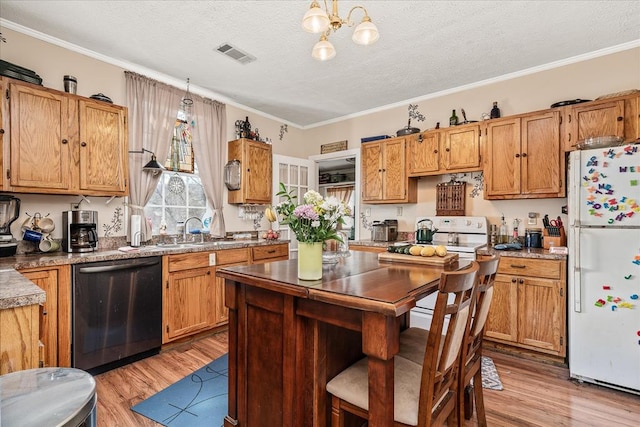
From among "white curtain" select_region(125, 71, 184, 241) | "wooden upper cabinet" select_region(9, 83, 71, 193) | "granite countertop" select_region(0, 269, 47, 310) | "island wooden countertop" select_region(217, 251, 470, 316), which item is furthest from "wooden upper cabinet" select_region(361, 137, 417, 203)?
"granite countertop" select_region(0, 269, 47, 310)

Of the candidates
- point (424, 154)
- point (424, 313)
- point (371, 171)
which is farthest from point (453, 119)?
point (424, 313)

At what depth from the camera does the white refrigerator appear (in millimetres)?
2244

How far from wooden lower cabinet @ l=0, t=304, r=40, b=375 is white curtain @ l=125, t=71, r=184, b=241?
1.99 m

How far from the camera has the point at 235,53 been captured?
297 cm

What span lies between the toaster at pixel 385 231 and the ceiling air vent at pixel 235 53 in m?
2.52

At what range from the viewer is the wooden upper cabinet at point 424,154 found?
373cm

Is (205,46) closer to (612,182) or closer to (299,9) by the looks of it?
(299,9)

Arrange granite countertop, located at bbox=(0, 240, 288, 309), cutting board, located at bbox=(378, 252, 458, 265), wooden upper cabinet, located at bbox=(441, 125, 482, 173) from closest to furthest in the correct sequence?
granite countertop, located at bbox=(0, 240, 288, 309), cutting board, located at bbox=(378, 252, 458, 265), wooden upper cabinet, located at bbox=(441, 125, 482, 173)

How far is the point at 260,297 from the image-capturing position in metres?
1.58

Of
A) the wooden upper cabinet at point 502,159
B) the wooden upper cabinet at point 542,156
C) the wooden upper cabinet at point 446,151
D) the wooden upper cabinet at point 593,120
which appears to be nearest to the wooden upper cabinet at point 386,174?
the wooden upper cabinet at point 446,151

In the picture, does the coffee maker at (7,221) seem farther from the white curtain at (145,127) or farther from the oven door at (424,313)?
the oven door at (424,313)

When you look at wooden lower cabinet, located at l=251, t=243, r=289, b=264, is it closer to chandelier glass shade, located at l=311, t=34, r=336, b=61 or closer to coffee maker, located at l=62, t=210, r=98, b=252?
coffee maker, located at l=62, t=210, r=98, b=252

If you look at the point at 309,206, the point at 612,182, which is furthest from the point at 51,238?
the point at 612,182

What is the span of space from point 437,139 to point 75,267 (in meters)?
3.81
